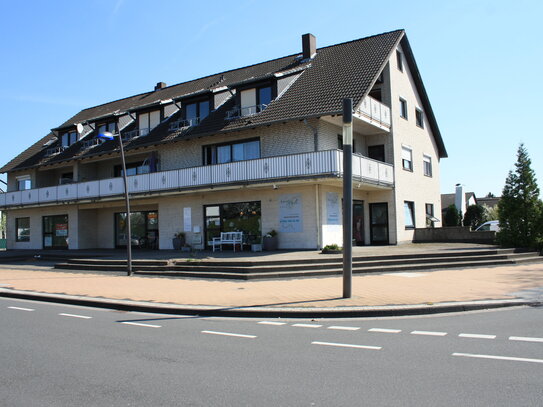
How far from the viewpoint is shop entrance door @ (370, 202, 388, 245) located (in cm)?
2370

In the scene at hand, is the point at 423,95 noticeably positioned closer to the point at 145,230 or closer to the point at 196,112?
the point at 196,112

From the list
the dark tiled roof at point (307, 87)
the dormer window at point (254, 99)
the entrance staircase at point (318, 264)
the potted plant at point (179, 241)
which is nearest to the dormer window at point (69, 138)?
the dark tiled roof at point (307, 87)

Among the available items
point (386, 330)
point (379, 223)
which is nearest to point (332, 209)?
point (379, 223)

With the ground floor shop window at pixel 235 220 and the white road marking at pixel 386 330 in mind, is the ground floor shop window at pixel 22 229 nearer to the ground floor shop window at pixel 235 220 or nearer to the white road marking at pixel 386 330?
the ground floor shop window at pixel 235 220

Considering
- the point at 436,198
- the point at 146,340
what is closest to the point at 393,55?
the point at 436,198

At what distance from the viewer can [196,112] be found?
84.9 feet

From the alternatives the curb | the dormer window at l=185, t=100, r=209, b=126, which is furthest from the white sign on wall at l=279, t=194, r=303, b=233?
the curb

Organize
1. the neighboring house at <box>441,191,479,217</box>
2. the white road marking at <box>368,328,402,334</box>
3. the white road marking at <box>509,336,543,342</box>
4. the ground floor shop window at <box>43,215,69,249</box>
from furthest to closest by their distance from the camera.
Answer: the neighboring house at <box>441,191,479,217</box>, the ground floor shop window at <box>43,215,69,249</box>, the white road marking at <box>368,328,402,334</box>, the white road marking at <box>509,336,543,342</box>

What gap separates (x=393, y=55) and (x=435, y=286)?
1699cm

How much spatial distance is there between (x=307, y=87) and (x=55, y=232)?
65.6 ft

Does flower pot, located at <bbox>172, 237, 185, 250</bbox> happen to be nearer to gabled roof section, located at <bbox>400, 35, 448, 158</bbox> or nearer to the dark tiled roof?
the dark tiled roof

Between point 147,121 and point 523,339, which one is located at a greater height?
point 147,121

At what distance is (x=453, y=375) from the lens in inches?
194

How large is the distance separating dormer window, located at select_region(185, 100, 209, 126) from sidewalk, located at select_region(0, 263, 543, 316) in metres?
11.8
